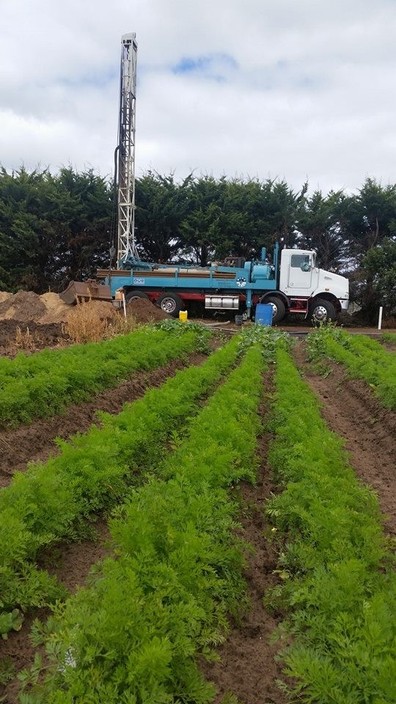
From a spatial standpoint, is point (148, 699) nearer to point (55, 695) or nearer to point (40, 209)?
point (55, 695)

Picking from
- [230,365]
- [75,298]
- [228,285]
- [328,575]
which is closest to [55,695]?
[328,575]

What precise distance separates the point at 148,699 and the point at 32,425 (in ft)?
17.9

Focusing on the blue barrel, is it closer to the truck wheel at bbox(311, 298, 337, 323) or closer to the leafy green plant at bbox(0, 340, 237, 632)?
the truck wheel at bbox(311, 298, 337, 323)

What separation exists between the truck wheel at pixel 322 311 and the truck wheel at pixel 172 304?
664 cm

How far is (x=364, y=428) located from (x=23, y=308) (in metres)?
17.2

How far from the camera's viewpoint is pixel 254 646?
3.40m

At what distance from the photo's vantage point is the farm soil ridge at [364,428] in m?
6.36

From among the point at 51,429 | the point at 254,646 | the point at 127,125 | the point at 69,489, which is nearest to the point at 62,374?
the point at 51,429

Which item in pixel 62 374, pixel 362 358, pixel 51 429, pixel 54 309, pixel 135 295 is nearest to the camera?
pixel 51 429

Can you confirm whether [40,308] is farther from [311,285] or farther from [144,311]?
[311,285]

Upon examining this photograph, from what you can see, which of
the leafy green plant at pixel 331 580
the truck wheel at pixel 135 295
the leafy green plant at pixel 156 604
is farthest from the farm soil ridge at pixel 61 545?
the truck wheel at pixel 135 295

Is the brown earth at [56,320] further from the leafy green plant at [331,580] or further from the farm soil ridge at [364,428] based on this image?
the leafy green plant at [331,580]

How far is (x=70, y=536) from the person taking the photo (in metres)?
4.45

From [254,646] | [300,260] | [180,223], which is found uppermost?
[180,223]
